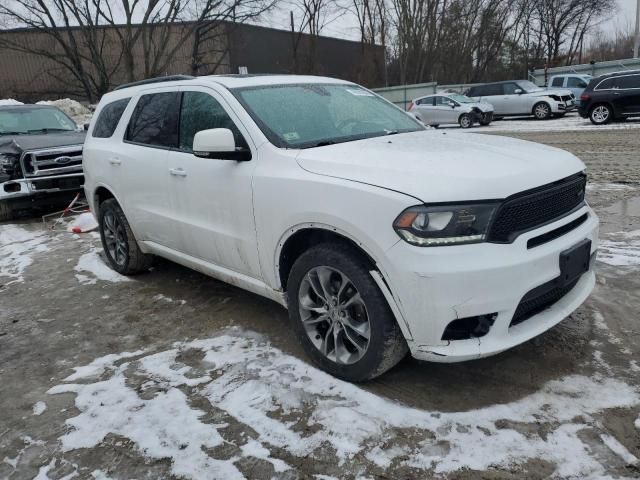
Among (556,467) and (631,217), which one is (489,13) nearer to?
(631,217)

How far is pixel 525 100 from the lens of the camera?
22312mm

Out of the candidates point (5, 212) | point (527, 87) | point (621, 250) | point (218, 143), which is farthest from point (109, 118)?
point (527, 87)

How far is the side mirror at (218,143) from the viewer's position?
334 cm

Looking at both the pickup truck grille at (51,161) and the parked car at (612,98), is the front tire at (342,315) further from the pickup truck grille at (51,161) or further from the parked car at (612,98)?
the parked car at (612,98)

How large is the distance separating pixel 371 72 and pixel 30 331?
141ft

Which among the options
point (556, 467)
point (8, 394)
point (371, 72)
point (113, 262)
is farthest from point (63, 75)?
point (556, 467)

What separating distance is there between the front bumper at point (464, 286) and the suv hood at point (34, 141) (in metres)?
7.78

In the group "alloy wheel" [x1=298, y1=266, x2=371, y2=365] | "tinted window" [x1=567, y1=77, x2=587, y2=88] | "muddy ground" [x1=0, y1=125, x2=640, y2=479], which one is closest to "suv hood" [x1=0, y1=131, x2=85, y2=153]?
"muddy ground" [x1=0, y1=125, x2=640, y2=479]

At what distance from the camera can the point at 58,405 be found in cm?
319

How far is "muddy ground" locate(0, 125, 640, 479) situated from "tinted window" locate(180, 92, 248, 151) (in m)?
1.45

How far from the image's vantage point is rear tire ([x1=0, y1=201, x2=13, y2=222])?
8508 millimetres

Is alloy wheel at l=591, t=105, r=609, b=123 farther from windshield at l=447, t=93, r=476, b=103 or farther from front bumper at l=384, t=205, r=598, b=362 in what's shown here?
front bumper at l=384, t=205, r=598, b=362

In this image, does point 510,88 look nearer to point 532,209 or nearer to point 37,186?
point 37,186

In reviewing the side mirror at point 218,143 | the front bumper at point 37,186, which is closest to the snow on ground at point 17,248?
the front bumper at point 37,186
